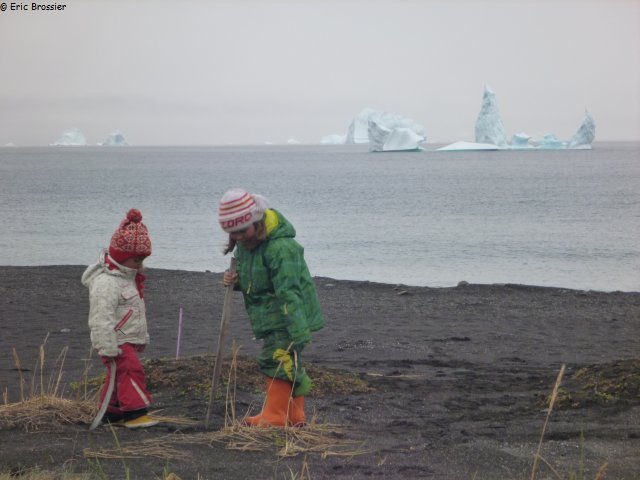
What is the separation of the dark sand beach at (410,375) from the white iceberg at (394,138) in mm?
90687

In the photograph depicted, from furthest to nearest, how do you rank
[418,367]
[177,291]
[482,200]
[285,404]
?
1. [482,200]
2. [177,291]
3. [418,367]
4. [285,404]

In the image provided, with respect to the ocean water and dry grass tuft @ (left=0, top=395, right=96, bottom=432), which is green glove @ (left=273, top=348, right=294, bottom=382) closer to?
dry grass tuft @ (left=0, top=395, right=96, bottom=432)

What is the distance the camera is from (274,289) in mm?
5699

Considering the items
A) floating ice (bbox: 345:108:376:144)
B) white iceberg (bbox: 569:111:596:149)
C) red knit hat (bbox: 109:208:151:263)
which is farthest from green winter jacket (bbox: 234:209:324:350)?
floating ice (bbox: 345:108:376:144)

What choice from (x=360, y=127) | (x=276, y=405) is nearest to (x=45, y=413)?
(x=276, y=405)

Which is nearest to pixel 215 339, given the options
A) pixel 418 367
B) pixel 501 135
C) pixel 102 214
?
pixel 418 367

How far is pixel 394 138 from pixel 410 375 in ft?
337

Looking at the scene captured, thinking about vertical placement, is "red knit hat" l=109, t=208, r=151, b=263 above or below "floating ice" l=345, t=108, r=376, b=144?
below

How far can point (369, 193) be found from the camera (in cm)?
5981

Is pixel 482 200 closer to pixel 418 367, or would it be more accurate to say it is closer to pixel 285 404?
pixel 418 367

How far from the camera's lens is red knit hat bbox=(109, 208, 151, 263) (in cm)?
598

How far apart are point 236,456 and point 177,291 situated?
388 inches

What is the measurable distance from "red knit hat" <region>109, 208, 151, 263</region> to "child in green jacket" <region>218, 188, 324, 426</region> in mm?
598

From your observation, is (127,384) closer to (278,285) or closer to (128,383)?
(128,383)
